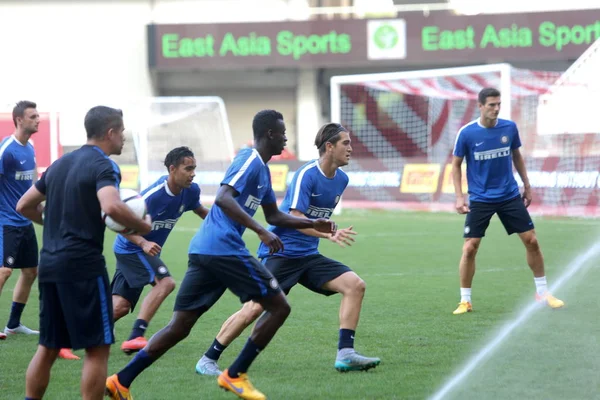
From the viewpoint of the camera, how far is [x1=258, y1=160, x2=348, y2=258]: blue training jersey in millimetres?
7352

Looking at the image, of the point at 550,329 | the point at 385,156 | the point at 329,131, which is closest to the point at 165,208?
the point at 329,131

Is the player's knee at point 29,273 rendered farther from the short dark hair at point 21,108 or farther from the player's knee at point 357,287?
the player's knee at point 357,287

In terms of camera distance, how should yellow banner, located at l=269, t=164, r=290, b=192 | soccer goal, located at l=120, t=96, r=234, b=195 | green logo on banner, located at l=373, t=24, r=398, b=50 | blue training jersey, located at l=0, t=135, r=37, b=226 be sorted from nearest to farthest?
blue training jersey, located at l=0, t=135, r=37, b=226
yellow banner, located at l=269, t=164, r=290, b=192
soccer goal, located at l=120, t=96, r=234, b=195
green logo on banner, located at l=373, t=24, r=398, b=50

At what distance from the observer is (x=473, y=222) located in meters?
9.81

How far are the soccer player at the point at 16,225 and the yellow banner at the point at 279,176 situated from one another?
17.2m

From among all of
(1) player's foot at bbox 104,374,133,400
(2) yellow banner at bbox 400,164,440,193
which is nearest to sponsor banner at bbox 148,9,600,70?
(2) yellow banner at bbox 400,164,440,193

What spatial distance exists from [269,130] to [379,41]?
89.1 ft

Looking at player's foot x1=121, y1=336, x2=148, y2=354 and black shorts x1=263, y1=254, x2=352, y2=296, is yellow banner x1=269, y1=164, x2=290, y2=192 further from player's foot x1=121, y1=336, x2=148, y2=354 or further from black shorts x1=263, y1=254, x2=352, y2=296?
black shorts x1=263, y1=254, x2=352, y2=296

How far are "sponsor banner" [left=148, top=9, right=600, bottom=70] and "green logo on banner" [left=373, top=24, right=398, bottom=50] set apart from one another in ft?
0.10

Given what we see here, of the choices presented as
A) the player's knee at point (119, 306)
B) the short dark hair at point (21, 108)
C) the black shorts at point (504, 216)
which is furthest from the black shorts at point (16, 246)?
the black shorts at point (504, 216)

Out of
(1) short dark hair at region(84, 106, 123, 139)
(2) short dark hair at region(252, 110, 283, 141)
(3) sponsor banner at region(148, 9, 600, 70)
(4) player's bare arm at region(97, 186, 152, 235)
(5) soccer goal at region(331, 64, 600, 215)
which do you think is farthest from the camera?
(3) sponsor banner at region(148, 9, 600, 70)

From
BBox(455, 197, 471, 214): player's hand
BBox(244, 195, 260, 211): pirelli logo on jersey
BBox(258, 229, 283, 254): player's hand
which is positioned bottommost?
BBox(455, 197, 471, 214): player's hand

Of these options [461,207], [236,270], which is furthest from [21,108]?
[461,207]

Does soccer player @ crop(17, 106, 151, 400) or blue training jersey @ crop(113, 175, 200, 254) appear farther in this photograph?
blue training jersey @ crop(113, 175, 200, 254)
